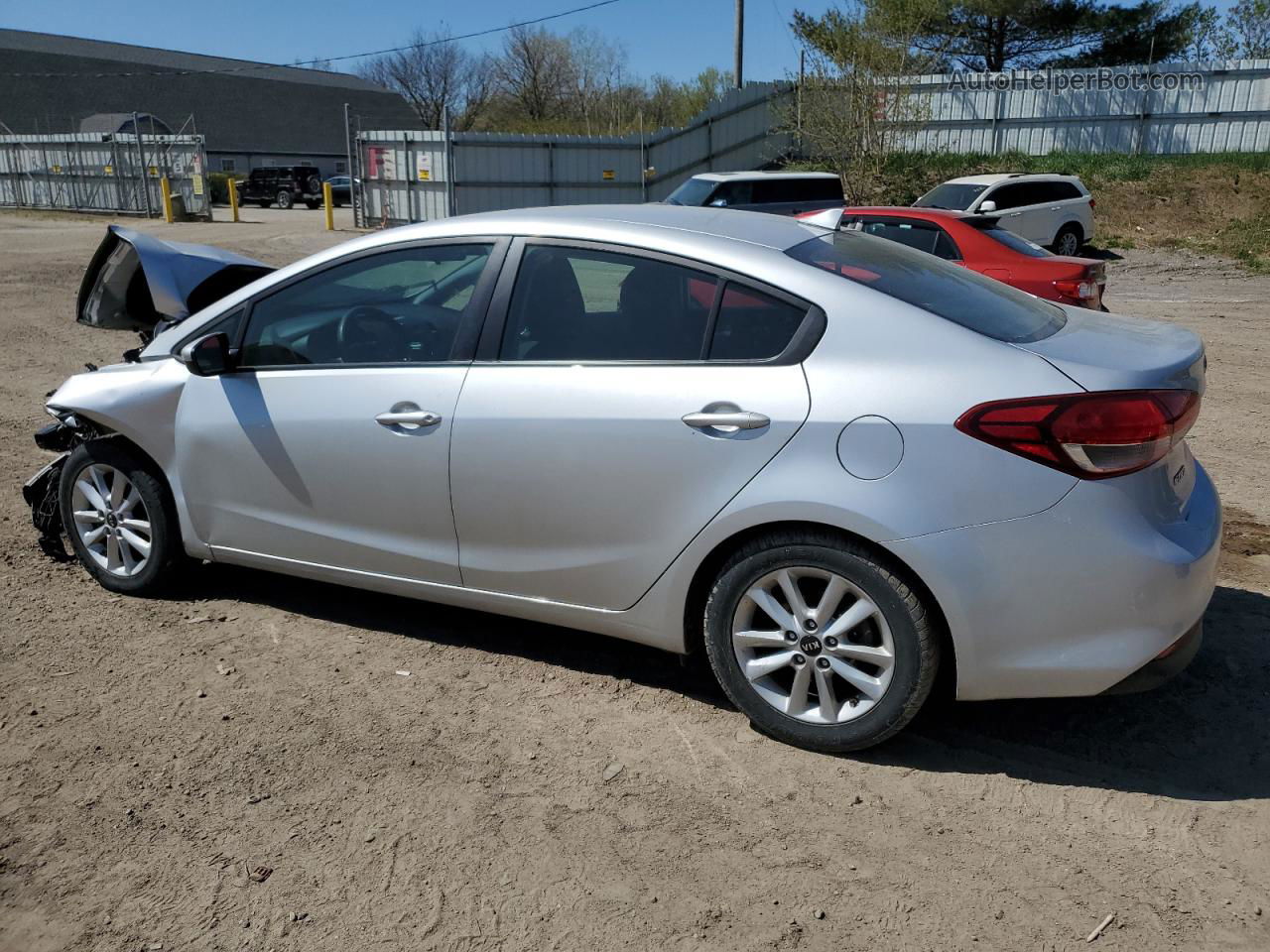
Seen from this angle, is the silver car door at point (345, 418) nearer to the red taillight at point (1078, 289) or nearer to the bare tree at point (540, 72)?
the red taillight at point (1078, 289)

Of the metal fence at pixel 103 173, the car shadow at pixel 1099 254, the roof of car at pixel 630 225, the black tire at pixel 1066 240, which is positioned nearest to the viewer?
the roof of car at pixel 630 225

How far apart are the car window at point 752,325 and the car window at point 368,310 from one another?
3.26 feet

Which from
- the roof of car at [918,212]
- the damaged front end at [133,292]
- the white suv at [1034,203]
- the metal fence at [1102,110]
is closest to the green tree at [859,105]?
the metal fence at [1102,110]

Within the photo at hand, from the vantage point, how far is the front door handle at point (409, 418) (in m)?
3.73

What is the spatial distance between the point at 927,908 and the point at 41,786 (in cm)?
260

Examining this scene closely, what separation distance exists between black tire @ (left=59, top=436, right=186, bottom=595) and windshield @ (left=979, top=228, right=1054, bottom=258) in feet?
26.3

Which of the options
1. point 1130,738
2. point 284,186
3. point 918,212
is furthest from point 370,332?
point 284,186

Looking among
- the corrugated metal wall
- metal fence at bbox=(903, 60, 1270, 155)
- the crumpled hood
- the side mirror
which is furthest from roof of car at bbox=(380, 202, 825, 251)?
metal fence at bbox=(903, 60, 1270, 155)

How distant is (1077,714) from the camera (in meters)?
3.66

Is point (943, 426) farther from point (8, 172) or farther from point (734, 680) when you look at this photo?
point (8, 172)

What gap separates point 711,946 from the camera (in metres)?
2.58

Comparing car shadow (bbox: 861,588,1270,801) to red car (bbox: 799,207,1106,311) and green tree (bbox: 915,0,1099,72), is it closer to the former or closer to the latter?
red car (bbox: 799,207,1106,311)

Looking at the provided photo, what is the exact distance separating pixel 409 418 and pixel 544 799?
54.7 inches

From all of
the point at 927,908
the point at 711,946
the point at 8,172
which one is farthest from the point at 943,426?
the point at 8,172
